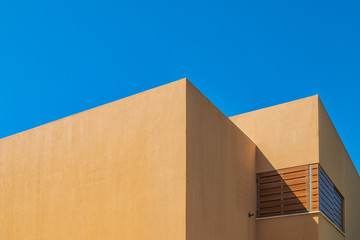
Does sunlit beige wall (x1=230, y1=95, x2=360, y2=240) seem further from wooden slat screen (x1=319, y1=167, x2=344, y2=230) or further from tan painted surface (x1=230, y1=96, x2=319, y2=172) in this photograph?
wooden slat screen (x1=319, y1=167, x2=344, y2=230)

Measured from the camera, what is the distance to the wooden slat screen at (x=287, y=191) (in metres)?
11.1

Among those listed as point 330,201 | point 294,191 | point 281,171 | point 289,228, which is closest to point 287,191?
point 294,191

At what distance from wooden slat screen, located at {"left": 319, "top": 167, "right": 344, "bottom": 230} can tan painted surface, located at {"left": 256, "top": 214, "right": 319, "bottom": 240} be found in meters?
0.61

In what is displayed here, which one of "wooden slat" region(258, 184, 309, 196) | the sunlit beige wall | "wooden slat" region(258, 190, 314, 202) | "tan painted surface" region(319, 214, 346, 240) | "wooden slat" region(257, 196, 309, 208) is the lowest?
"tan painted surface" region(319, 214, 346, 240)

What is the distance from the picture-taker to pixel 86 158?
1027 centimetres

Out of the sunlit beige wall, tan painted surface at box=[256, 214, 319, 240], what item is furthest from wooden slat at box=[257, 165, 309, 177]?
tan painted surface at box=[256, 214, 319, 240]

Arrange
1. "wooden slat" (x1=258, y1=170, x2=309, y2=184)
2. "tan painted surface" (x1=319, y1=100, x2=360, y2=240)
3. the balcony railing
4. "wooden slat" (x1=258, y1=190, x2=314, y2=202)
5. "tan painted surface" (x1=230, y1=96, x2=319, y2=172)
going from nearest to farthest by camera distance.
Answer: the balcony railing < "wooden slat" (x1=258, y1=190, x2=314, y2=202) < "wooden slat" (x1=258, y1=170, x2=309, y2=184) < "tan painted surface" (x1=230, y1=96, x2=319, y2=172) < "tan painted surface" (x1=319, y1=100, x2=360, y2=240)

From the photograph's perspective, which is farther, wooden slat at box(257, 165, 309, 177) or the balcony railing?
wooden slat at box(257, 165, 309, 177)

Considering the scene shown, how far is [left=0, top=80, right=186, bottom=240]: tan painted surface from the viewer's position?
28.6ft

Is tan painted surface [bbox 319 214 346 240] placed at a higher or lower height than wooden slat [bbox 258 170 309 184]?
lower

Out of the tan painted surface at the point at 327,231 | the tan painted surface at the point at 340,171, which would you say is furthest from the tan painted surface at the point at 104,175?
the tan painted surface at the point at 340,171

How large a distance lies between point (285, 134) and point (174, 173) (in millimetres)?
4741

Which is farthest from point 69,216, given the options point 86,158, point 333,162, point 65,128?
point 333,162

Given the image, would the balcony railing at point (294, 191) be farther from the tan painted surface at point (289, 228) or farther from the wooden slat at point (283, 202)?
the tan painted surface at point (289, 228)
